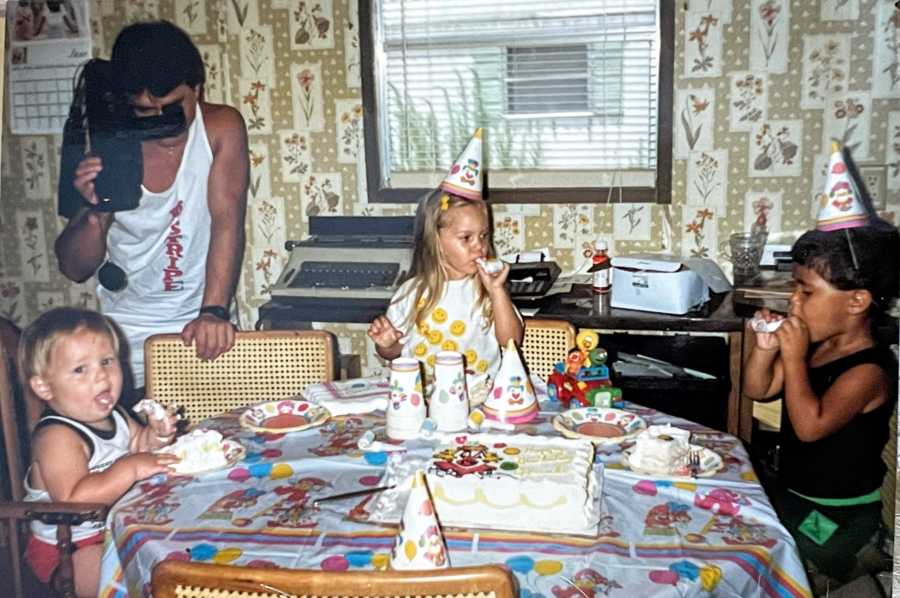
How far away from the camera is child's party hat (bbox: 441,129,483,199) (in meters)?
1.69

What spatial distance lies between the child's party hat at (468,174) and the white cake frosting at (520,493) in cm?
70

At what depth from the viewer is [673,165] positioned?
1740 mm

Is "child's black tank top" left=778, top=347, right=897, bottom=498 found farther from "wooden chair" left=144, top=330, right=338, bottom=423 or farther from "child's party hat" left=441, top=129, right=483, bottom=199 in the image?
"wooden chair" left=144, top=330, right=338, bottom=423

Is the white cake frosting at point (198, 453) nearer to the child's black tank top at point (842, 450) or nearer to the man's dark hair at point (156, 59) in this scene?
the man's dark hair at point (156, 59)

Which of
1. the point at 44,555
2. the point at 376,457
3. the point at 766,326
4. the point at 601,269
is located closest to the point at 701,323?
the point at 766,326

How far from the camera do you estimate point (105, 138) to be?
157cm

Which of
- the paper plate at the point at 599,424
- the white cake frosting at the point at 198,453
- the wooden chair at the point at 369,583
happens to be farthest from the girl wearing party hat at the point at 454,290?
the wooden chair at the point at 369,583

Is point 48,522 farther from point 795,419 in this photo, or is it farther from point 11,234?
point 795,419

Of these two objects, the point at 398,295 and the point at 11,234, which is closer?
the point at 11,234

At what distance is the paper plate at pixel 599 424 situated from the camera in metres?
1.30

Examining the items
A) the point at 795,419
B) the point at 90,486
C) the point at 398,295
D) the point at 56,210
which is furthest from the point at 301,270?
the point at 795,419

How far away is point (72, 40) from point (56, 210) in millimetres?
295

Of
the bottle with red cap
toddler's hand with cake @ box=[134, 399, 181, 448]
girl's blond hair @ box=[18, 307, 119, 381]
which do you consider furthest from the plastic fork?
girl's blond hair @ box=[18, 307, 119, 381]

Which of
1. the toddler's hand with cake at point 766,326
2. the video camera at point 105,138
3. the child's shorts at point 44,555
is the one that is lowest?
the child's shorts at point 44,555
